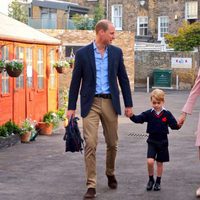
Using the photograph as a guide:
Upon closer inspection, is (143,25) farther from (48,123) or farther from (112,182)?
(112,182)

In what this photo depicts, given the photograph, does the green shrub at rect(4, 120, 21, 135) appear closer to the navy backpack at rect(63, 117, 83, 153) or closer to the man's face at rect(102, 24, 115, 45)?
the navy backpack at rect(63, 117, 83, 153)

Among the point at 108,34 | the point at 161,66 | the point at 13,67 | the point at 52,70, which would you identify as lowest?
the point at 161,66

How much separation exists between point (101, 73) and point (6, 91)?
6.59 metres

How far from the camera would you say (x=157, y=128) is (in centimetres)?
871

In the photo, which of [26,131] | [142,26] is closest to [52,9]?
[142,26]

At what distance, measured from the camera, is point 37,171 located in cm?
1027

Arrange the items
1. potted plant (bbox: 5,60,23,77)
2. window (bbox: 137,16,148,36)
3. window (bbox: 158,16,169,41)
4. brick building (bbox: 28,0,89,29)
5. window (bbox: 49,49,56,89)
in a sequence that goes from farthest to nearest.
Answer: window (bbox: 137,16,148,36) < window (bbox: 158,16,169,41) < brick building (bbox: 28,0,89,29) < window (bbox: 49,49,56,89) < potted plant (bbox: 5,60,23,77)

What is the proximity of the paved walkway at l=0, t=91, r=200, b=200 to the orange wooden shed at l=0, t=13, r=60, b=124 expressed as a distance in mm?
1104

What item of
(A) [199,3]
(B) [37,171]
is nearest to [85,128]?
(B) [37,171]

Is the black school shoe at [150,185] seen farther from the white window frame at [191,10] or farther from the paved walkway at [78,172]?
the white window frame at [191,10]

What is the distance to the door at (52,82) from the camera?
17.8 meters

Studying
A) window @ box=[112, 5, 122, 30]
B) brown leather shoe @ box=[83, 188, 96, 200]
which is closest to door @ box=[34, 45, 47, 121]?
brown leather shoe @ box=[83, 188, 96, 200]

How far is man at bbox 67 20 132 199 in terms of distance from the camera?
322 inches

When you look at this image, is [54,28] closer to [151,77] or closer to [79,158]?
[151,77]
